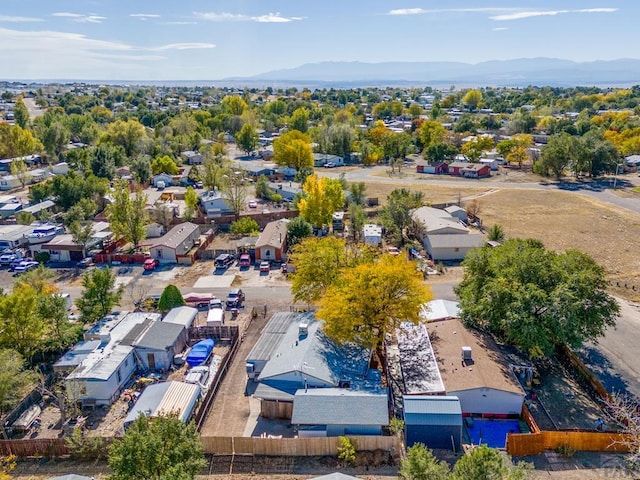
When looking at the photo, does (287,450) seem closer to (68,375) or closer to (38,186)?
(68,375)

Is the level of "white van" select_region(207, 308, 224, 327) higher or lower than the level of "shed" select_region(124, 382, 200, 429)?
lower

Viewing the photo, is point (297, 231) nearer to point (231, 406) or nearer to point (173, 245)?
point (173, 245)

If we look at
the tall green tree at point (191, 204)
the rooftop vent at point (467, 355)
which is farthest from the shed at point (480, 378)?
the tall green tree at point (191, 204)

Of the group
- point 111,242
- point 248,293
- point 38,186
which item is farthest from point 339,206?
point 38,186

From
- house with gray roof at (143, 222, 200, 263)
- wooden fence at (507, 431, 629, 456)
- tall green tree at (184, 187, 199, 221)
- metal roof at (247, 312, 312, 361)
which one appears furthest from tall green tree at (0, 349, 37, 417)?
tall green tree at (184, 187, 199, 221)

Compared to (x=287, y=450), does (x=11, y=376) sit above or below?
above

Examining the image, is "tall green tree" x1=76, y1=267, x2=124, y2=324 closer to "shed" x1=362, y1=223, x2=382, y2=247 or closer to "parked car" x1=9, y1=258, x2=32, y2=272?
"parked car" x1=9, y1=258, x2=32, y2=272
